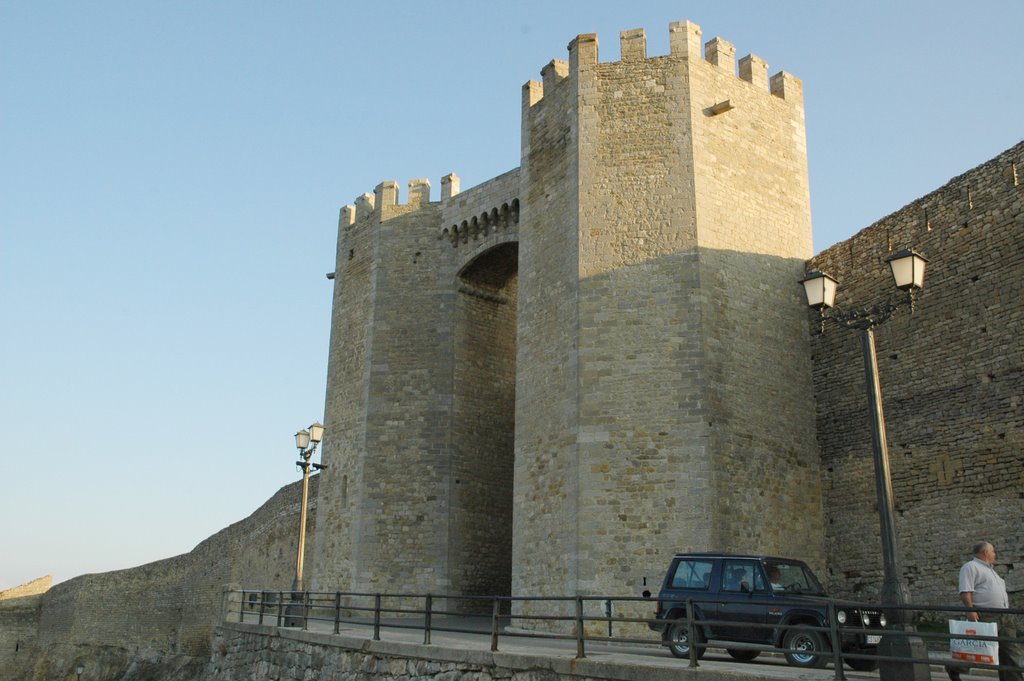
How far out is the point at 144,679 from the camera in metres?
33.1

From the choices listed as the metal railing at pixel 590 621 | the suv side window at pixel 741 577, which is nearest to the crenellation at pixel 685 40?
the metal railing at pixel 590 621

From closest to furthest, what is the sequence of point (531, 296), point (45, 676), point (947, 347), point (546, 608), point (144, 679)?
point (947, 347) < point (546, 608) < point (531, 296) < point (144, 679) < point (45, 676)

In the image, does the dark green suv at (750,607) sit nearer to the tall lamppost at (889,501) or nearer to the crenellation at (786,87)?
the tall lamppost at (889,501)

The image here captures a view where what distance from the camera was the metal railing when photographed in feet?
24.0

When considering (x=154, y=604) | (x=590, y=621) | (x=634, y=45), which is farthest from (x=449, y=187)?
(x=154, y=604)

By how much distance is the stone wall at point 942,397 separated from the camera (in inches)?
529

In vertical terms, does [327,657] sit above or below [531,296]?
below

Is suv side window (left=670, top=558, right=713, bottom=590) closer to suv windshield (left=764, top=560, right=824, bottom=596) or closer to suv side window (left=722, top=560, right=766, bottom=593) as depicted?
suv side window (left=722, top=560, right=766, bottom=593)

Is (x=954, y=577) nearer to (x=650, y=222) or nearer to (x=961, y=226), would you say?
(x=961, y=226)

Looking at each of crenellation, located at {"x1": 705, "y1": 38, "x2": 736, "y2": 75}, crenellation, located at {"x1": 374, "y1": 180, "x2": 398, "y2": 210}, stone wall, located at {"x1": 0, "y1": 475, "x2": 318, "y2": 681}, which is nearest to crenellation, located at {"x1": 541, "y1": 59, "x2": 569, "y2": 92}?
crenellation, located at {"x1": 705, "y1": 38, "x2": 736, "y2": 75}

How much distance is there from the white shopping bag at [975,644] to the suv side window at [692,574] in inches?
165

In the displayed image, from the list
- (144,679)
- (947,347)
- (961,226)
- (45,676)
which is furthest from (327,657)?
(45,676)

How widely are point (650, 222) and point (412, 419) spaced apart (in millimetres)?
7933

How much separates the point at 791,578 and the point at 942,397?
5.15 meters
